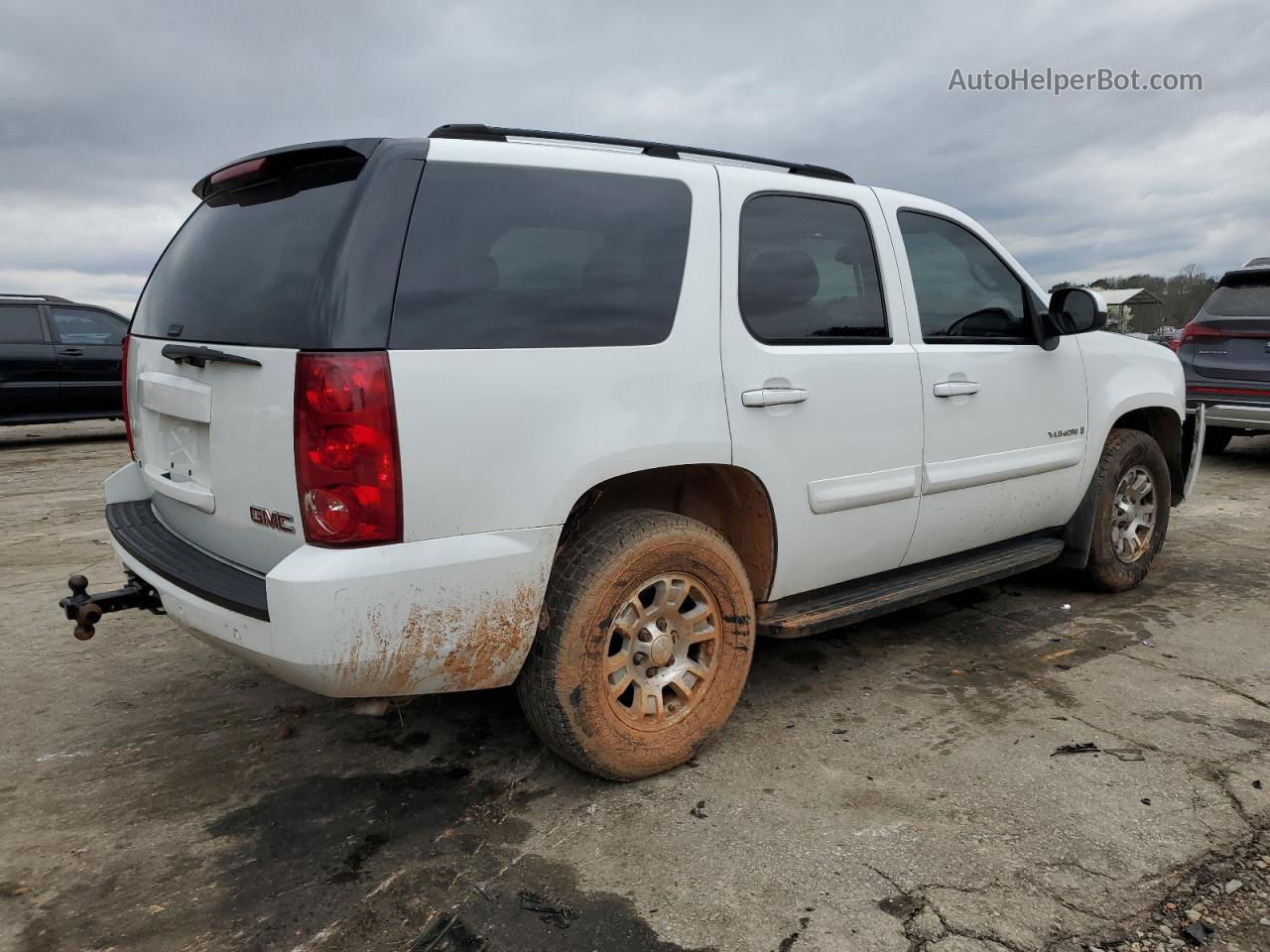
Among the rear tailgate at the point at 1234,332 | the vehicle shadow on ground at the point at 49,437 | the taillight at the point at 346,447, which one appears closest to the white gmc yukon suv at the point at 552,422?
the taillight at the point at 346,447

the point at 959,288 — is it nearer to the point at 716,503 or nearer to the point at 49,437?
the point at 716,503

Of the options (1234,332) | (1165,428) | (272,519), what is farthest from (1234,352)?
(272,519)

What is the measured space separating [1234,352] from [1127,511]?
15.4ft

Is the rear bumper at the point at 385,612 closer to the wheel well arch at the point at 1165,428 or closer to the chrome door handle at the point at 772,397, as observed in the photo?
the chrome door handle at the point at 772,397

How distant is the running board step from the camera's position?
3.12 m

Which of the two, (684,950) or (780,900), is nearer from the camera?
(684,950)

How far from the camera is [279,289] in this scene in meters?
2.40

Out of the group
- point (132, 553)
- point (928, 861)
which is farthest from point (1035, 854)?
point (132, 553)

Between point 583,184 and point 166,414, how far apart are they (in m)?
1.47

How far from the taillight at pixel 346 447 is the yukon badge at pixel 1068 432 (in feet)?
9.89

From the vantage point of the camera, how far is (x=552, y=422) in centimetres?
243

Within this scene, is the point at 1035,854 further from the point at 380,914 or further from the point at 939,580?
the point at 380,914

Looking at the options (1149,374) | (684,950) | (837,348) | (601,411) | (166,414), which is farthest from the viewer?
(1149,374)

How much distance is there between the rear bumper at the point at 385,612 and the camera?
218cm
